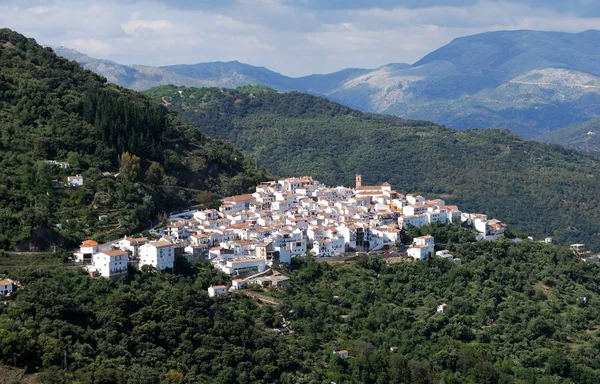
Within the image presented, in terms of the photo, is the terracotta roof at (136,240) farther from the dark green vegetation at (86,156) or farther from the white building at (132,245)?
the dark green vegetation at (86,156)

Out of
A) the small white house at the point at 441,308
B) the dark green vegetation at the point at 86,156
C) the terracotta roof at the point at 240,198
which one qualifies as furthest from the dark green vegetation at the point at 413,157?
the small white house at the point at 441,308

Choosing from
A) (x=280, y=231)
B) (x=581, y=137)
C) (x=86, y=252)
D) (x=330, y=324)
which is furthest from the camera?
(x=581, y=137)

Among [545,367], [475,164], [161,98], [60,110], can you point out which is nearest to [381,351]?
[545,367]

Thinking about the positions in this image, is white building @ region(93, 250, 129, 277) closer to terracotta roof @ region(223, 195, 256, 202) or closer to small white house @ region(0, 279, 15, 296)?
small white house @ region(0, 279, 15, 296)

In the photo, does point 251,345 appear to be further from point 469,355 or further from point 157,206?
point 157,206

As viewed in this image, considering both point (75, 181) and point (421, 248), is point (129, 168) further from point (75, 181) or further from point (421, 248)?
point (421, 248)

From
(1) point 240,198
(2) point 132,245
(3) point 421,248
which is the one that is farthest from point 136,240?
(3) point 421,248
